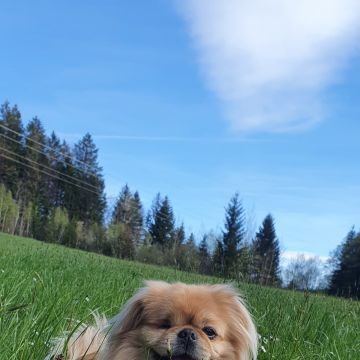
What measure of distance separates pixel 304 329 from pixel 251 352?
4.21ft

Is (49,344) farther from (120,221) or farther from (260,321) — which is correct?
(120,221)

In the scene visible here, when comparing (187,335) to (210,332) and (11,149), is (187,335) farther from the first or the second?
(11,149)

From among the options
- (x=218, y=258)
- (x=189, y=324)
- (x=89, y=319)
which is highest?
(x=218, y=258)

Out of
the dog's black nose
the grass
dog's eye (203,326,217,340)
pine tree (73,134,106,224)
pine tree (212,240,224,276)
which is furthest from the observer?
pine tree (73,134,106,224)

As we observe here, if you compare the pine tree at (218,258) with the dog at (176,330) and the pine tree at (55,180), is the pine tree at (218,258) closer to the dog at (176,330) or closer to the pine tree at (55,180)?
the dog at (176,330)

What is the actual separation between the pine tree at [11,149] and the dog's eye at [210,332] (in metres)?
70.6

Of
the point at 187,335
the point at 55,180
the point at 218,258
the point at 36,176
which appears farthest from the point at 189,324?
the point at 55,180

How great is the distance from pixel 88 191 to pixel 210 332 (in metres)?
76.0

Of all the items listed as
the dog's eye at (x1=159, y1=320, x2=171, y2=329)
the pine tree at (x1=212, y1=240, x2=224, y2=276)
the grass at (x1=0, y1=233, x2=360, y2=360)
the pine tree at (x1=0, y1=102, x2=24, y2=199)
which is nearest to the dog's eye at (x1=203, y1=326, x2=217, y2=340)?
the dog's eye at (x1=159, y1=320, x2=171, y2=329)

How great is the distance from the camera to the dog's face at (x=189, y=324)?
3213mm

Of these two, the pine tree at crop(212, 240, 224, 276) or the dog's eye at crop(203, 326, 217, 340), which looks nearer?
the dog's eye at crop(203, 326, 217, 340)

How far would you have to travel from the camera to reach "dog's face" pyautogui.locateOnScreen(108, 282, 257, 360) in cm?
321

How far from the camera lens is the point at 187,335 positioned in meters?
3.18

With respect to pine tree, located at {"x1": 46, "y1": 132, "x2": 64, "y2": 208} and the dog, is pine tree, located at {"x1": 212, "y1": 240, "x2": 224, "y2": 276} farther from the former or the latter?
pine tree, located at {"x1": 46, "y1": 132, "x2": 64, "y2": 208}
